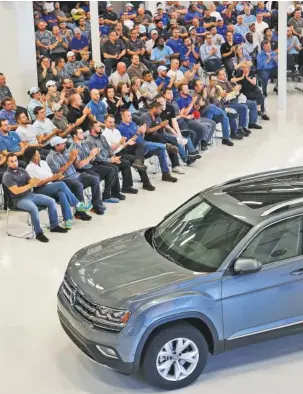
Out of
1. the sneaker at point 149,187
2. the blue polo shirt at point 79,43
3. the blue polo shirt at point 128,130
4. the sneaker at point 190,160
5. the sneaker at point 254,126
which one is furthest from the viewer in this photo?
the blue polo shirt at point 79,43

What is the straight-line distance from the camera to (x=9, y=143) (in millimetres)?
11055

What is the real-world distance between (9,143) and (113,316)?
18.9ft

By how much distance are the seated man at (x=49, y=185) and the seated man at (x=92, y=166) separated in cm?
60

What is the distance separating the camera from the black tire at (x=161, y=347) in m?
5.82

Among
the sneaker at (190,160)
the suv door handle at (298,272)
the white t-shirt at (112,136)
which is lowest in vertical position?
the sneaker at (190,160)

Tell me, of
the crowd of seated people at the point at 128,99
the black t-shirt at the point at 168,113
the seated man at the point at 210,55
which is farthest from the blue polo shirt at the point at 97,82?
the seated man at the point at 210,55

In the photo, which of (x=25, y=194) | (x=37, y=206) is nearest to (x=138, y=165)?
(x=37, y=206)

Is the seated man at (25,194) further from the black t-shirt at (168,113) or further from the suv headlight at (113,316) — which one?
the suv headlight at (113,316)

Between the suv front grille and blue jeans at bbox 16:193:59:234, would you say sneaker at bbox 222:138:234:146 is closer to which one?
blue jeans at bbox 16:193:59:234

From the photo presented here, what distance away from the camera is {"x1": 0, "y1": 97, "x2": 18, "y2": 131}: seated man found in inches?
479

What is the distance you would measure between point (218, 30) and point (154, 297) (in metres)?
15.4

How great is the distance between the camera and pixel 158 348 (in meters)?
5.82

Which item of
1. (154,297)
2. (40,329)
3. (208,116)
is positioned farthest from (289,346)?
(208,116)

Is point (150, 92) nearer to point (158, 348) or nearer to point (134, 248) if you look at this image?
point (134, 248)
